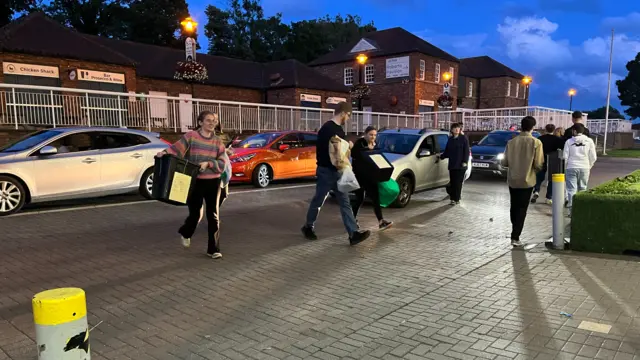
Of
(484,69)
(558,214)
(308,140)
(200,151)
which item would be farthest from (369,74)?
(200,151)

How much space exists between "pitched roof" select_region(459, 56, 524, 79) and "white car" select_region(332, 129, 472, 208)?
139 feet

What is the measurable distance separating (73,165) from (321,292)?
656 centimetres

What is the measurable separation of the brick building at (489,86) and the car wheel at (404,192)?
138 feet

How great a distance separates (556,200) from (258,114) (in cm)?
1624

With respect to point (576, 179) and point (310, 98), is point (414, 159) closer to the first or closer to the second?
point (576, 179)

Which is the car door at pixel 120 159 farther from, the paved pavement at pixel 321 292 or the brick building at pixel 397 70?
the brick building at pixel 397 70

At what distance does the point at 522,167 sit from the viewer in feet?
20.5

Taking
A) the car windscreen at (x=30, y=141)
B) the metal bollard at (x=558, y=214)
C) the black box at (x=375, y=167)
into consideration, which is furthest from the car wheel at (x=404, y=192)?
the car windscreen at (x=30, y=141)

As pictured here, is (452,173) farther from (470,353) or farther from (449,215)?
(470,353)

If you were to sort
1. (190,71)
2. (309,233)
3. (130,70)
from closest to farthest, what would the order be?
(309,233) → (190,71) → (130,70)

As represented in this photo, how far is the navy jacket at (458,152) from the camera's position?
9.79 m

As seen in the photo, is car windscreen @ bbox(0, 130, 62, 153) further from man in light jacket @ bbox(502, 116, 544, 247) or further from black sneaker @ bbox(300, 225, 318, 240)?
man in light jacket @ bbox(502, 116, 544, 247)

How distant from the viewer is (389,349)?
3457 millimetres

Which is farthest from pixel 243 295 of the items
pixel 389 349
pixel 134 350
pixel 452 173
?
pixel 452 173
